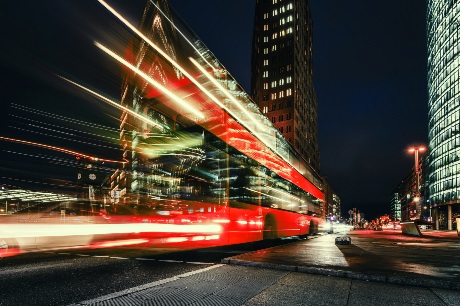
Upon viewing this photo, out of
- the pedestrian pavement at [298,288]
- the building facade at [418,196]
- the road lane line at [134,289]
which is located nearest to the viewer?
the road lane line at [134,289]

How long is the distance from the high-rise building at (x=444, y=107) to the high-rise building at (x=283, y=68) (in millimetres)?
31005

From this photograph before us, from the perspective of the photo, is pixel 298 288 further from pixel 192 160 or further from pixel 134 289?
pixel 192 160

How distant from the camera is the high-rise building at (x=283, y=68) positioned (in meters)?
85.5

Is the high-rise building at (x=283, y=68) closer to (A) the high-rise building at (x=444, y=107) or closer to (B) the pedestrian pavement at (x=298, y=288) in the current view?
(A) the high-rise building at (x=444, y=107)

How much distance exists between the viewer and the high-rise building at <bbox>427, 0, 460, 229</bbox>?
5488 centimetres

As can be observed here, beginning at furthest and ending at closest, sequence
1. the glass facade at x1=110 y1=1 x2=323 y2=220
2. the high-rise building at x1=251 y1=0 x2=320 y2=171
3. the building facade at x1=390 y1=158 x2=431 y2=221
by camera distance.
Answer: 1. the high-rise building at x1=251 y1=0 x2=320 y2=171
2. the building facade at x1=390 y1=158 x2=431 y2=221
3. the glass facade at x1=110 y1=1 x2=323 y2=220

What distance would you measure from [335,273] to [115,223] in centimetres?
1260

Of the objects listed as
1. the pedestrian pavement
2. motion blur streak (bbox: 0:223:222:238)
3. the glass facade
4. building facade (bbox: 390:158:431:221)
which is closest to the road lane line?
the pedestrian pavement

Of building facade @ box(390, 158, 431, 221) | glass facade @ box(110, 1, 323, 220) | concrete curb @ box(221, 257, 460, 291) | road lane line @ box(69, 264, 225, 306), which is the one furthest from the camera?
building facade @ box(390, 158, 431, 221)

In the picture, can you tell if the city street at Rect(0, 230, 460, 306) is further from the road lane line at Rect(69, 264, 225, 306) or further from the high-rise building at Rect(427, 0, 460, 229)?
the high-rise building at Rect(427, 0, 460, 229)

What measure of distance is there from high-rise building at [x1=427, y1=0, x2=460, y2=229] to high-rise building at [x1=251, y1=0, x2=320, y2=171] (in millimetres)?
31005

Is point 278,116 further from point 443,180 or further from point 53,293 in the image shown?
point 53,293

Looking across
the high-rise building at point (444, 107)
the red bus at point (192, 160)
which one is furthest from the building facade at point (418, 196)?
the red bus at point (192, 160)

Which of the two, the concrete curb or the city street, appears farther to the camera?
the concrete curb
